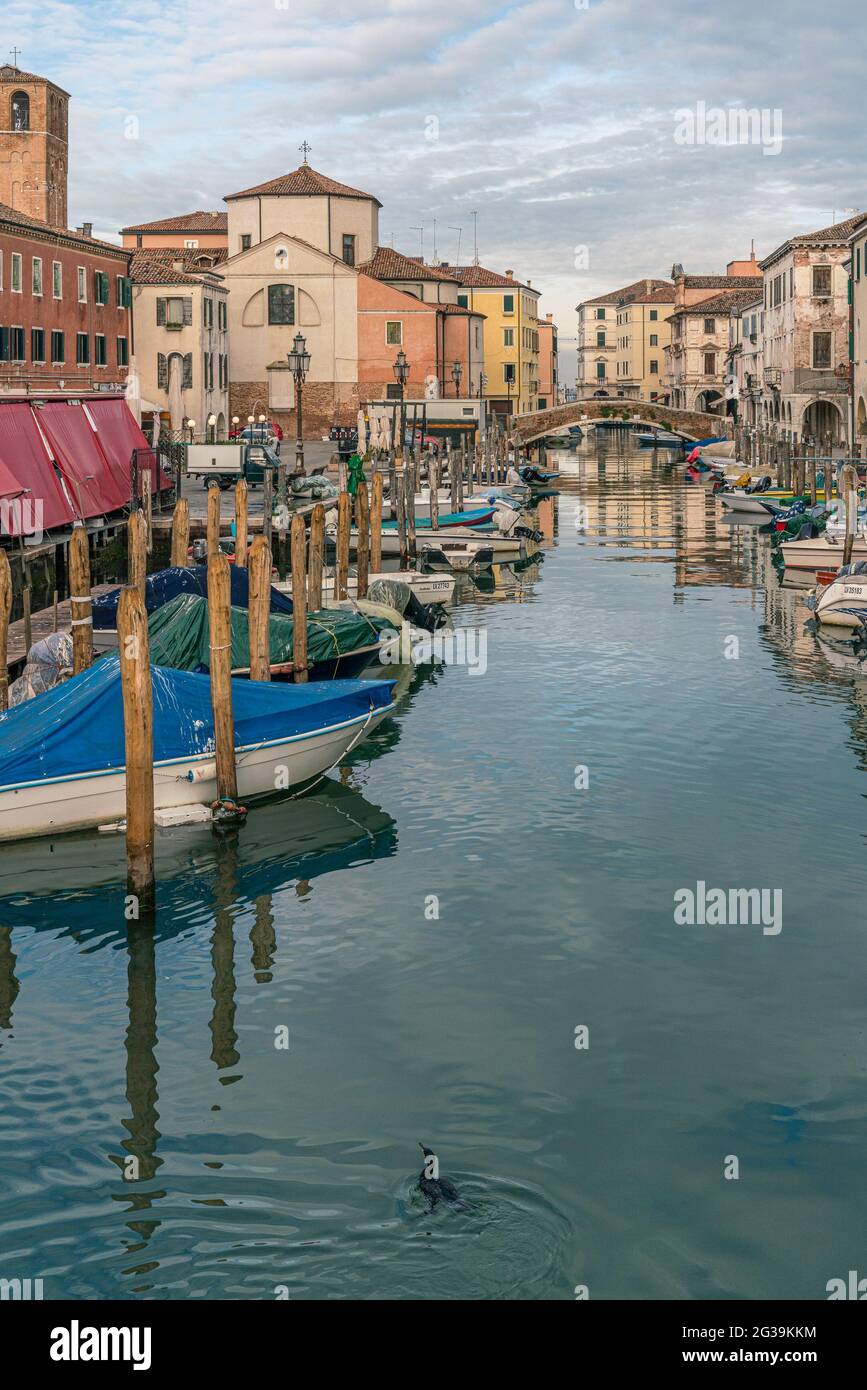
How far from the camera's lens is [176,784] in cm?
1568

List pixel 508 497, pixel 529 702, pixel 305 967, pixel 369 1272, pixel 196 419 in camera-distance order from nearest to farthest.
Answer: pixel 369 1272
pixel 305 967
pixel 529 702
pixel 508 497
pixel 196 419

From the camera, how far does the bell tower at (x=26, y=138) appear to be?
232 ft

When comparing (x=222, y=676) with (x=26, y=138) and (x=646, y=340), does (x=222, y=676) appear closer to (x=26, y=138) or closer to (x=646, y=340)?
(x=26, y=138)

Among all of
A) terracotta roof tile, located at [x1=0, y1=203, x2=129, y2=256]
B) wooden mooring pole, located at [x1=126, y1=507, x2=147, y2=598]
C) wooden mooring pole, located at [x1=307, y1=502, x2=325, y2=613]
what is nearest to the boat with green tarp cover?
wooden mooring pole, located at [x1=307, y1=502, x2=325, y2=613]

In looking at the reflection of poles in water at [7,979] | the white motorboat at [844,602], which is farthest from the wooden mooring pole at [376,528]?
the reflection of poles in water at [7,979]

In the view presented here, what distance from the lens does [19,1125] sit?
9844 mm

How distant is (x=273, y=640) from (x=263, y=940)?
289 inches

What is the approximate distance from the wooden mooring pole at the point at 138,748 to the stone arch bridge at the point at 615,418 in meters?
74.1

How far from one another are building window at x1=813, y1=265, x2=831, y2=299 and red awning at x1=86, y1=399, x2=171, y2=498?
120 ft

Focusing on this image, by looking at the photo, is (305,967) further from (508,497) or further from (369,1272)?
(508,497)

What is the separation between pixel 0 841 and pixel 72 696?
60.3 inches

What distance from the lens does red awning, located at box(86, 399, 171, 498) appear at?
39125mm
